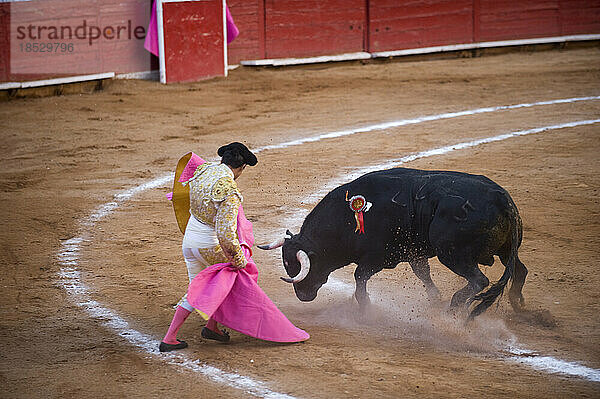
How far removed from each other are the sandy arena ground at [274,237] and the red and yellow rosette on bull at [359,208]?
18.0 inches

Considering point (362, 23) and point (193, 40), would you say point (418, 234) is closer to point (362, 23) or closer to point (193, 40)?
point (193, 40)

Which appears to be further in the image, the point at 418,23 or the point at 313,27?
the point at 418,23

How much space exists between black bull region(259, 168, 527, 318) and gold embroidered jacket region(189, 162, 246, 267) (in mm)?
545

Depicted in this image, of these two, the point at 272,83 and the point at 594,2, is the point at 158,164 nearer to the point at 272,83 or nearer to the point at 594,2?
the point at 272,83

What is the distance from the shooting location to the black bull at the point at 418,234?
3.93m

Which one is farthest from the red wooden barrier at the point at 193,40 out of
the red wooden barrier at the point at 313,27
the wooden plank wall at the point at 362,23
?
the red wooden barrier at the point at 313,27

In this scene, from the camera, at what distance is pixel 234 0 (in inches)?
478

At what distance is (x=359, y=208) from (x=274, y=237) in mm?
1451

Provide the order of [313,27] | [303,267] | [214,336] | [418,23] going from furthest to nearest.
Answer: [418,23] → [313,27] → [303,267] → [214,336]

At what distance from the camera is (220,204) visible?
3723 mm

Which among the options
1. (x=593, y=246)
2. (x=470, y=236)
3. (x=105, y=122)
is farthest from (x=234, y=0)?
(x=470, y=236)

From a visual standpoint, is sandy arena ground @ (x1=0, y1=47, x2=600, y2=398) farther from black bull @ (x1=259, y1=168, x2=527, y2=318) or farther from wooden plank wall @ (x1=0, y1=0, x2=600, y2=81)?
wooden plank wall @ (x1=0, y1=0, x2=600, y2=81)

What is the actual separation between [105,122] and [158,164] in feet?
6.00

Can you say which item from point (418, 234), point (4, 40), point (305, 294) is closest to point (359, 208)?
point (418, 234)
